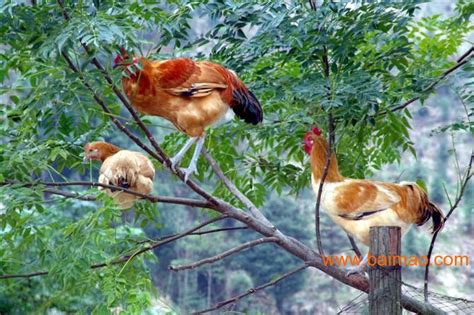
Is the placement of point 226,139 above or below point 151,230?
above

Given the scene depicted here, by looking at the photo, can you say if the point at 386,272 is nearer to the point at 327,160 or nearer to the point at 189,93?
the point at 327,160

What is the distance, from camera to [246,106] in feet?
8.28

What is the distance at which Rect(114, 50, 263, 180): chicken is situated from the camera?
2.37 m

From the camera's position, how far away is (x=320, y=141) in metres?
2.67

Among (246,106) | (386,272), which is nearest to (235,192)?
(246,106)

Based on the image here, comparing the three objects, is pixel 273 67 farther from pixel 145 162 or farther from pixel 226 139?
pixel 145 162

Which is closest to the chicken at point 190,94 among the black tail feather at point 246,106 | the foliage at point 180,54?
the black tail feather at point 246,106

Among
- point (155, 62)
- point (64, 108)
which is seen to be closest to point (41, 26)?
point (64, 108)

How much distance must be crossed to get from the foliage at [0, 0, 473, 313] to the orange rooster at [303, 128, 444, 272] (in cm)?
17

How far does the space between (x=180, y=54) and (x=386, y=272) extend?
1241 mm

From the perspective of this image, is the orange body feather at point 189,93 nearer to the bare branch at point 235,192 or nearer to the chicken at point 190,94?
the chicken at point 190,94

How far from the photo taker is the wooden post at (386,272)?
7.05 ft

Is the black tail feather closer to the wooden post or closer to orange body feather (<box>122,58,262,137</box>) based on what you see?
orange body feather (<box>122,58,262,137</box>)

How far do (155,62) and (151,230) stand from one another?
7141 mm
